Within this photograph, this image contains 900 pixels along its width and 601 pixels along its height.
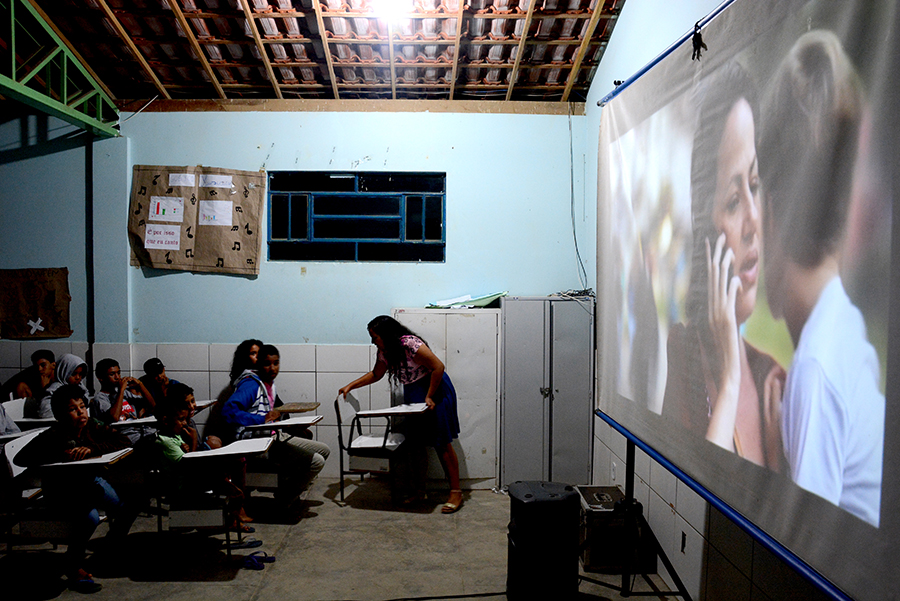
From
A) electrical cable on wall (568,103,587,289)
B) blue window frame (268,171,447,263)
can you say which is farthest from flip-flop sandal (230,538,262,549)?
electrical cable on wall (568,103,587,289)

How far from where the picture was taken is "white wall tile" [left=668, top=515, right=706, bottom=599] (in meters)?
2.66

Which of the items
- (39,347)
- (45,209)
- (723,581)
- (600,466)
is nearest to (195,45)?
(45,209)

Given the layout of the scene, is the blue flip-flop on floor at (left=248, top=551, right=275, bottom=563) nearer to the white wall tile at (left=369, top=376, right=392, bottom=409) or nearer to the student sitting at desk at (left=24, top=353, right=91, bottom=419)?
the white wall tile at (left=369, top=376, right=392, bottom=409)

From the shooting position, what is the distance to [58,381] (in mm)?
4316

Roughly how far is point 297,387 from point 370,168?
2.09m

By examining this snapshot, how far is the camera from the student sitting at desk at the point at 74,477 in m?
2.77

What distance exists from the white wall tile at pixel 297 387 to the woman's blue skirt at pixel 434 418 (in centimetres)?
107

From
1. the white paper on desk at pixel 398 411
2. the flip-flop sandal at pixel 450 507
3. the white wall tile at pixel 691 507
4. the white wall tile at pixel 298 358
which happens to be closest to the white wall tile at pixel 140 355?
the white wall tile at pixel 298 358

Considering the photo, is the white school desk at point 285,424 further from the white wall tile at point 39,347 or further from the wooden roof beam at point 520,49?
the wooden roof beam at point 520,49

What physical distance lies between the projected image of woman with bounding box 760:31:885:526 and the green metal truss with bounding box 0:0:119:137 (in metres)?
4.47

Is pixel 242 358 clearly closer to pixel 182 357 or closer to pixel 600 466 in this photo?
pixel 182 357

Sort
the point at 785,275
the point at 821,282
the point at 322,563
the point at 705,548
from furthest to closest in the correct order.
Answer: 1. the point at 322,563
2. the point at 705,548
3. the point at 785,275
4. the point at 821,282

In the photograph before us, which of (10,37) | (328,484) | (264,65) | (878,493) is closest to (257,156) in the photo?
(264,65)

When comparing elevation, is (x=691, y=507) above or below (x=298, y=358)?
below
